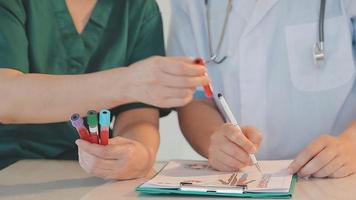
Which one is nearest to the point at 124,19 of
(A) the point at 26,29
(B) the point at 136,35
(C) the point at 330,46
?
(B) the point at 136,35

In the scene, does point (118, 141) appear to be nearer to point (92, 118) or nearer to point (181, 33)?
point (92, 118)

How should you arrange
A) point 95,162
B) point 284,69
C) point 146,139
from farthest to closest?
point 284,69
point 146,139
point 95,162

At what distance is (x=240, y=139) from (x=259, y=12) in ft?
1.15

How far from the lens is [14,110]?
951 mm

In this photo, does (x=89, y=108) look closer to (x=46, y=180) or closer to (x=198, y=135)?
(x=46, y=180)

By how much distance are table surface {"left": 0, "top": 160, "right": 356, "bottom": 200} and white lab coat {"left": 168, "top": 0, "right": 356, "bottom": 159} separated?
0.26 m

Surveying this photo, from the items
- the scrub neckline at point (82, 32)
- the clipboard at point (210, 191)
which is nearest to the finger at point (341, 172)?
the clipboard at point (210, 191)

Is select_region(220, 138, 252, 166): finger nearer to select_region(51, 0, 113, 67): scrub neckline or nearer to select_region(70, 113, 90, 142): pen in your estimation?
select_region(70, 113, 90, 142): pen

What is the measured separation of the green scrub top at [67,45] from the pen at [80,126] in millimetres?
255

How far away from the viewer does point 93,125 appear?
838 mm

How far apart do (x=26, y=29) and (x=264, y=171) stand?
528 millimetres

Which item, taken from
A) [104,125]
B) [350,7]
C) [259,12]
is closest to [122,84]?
[104,125]

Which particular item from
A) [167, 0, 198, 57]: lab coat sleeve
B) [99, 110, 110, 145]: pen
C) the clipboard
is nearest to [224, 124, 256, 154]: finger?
the clipboard

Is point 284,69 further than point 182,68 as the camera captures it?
Yes
